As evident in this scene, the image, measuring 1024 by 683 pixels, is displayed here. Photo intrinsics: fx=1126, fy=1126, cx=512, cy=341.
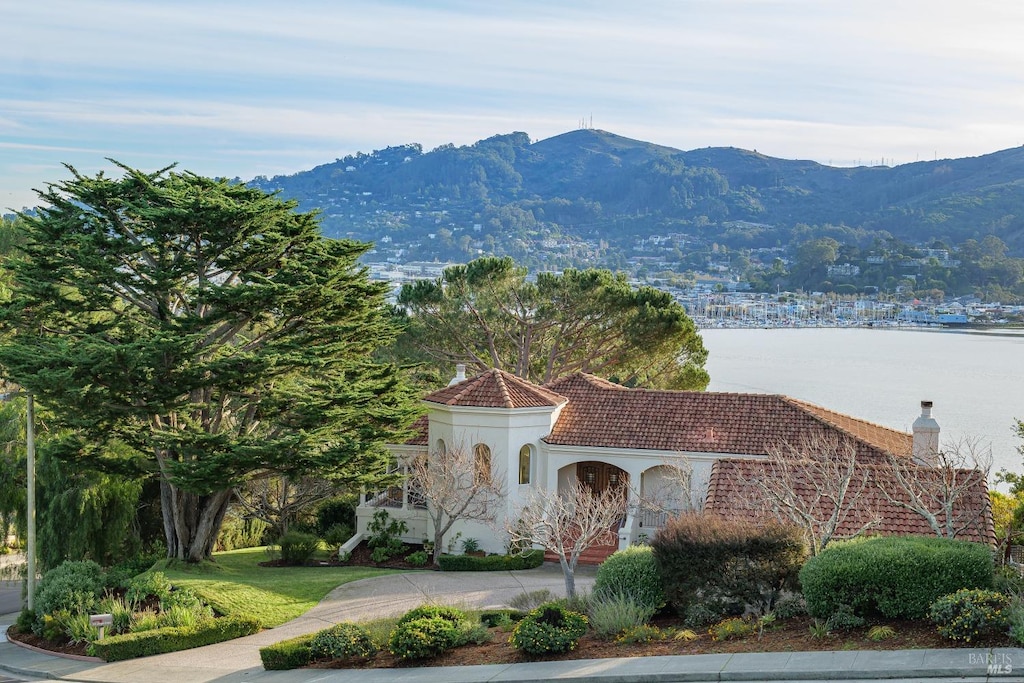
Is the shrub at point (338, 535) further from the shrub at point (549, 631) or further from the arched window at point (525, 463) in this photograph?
the shrub at point (549, 631)

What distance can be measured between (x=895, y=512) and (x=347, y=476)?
1354cm

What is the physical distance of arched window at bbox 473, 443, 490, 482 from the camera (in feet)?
104

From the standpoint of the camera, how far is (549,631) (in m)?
17.0

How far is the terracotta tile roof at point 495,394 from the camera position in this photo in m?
32.7

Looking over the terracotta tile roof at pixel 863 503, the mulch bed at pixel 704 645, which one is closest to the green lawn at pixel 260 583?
the mulch bed at pixel 704 645

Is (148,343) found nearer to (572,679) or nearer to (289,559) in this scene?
(289,559)

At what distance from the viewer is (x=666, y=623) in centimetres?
1795

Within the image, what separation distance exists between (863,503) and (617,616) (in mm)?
9160

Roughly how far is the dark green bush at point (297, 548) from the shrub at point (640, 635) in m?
17.1

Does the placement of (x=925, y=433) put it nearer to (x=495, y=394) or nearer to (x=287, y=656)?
(x=495, y=394)

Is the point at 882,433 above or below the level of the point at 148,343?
below

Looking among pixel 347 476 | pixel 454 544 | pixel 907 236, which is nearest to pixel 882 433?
pixel 454 544

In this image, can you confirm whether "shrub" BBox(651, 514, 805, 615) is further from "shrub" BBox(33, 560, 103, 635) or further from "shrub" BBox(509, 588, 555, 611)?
"shrub" BBox(33, 560, 103, 635)

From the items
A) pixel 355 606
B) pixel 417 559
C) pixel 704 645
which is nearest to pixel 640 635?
pixel 704 645
